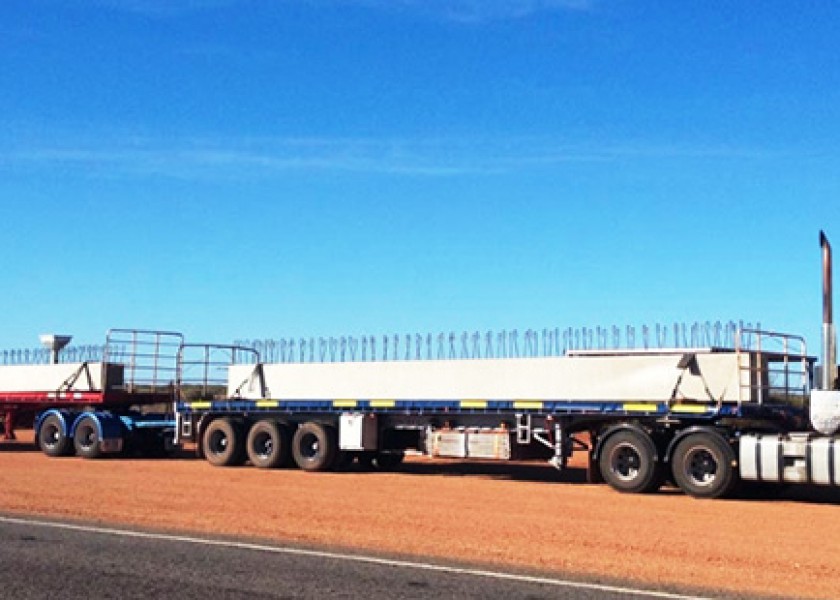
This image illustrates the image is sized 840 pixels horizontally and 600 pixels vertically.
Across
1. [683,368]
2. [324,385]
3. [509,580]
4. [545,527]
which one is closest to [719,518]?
[545,527]

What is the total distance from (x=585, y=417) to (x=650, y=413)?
5.24ft

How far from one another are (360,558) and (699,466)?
29.9 feet

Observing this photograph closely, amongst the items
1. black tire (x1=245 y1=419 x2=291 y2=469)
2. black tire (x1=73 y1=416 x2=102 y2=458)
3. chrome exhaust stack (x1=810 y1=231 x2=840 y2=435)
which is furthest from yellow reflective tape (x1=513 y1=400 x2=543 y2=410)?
black tire (x1=73 y1=416 x2=102 y2=458)

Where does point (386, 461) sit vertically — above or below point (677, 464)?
below

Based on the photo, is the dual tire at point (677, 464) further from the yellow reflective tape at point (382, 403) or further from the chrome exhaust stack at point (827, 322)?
the yellow reflective tape at point (382, 403)

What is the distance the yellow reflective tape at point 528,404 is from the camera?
2191 cm

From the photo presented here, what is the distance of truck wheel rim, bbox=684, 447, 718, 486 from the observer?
1922cm

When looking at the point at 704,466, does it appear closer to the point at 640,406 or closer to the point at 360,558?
the point at 640,406

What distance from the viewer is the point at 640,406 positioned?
2031cm

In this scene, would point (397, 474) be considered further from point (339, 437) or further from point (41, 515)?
point (41, 515)

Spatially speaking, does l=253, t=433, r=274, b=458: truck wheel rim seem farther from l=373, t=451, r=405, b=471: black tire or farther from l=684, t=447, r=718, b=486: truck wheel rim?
l=684, t=447, r=718, b=486: truck wheel rim

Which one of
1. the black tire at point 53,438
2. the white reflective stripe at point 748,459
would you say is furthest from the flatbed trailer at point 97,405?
the white reflective stripe at point 748,459

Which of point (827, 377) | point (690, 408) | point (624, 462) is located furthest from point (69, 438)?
point (827, 377)

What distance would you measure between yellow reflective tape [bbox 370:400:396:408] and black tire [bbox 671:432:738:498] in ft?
21.8
